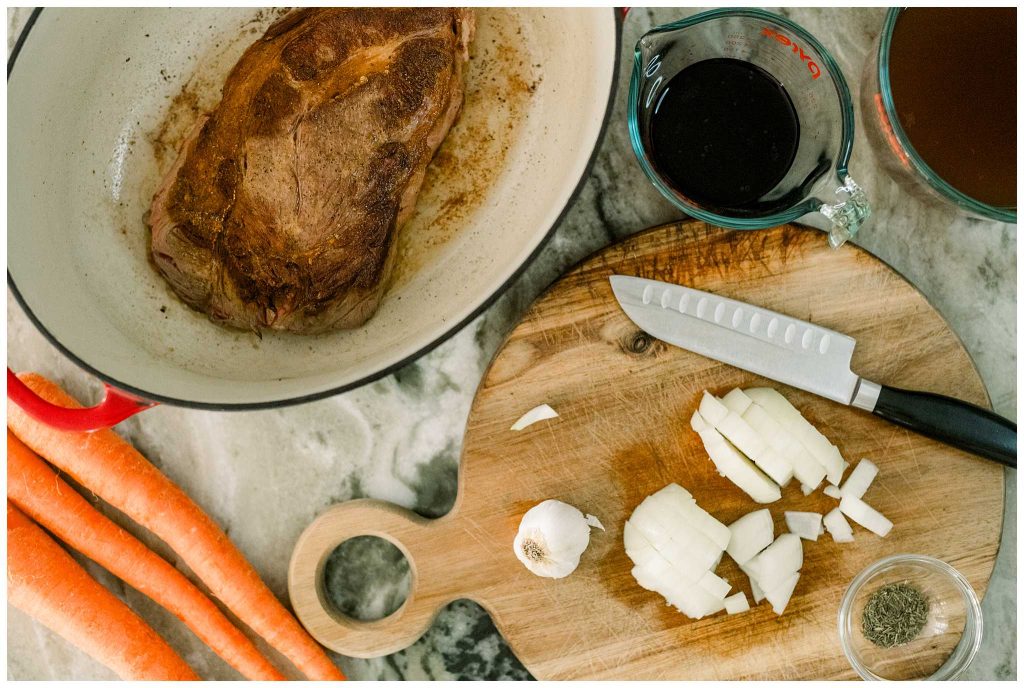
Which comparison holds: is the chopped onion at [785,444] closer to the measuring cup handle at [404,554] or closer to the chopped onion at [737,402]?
the chopped onion at [737,402]

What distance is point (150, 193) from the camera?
1438 millimetres

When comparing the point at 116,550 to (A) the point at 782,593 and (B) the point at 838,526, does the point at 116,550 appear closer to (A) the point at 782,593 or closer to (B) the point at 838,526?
(A) the point at 782,593

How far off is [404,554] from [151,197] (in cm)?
91

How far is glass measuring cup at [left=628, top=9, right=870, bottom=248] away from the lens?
4.49 ft

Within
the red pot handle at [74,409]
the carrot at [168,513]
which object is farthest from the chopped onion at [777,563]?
the red pot handle at [74,409]

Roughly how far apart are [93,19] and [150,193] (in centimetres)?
32

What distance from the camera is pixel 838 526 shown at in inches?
58.9

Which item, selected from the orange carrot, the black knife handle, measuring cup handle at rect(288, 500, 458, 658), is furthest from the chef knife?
the orange carrot

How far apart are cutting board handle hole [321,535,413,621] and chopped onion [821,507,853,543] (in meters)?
0.92

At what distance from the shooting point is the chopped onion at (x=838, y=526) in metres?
1.50

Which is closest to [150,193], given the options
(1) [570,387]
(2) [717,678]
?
(1) [570,387]

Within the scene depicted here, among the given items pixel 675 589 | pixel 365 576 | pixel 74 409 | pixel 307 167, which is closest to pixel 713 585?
pixel 675 589

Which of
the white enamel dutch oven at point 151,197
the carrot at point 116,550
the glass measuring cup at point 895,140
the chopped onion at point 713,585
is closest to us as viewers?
the white enamel dutch oven at point 151,197

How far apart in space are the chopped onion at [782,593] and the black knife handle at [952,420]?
0.40 metres
